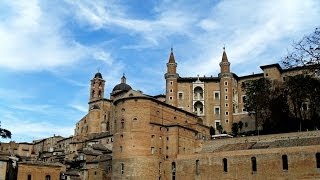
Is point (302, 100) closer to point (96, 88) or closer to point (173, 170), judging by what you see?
point (173, 170)

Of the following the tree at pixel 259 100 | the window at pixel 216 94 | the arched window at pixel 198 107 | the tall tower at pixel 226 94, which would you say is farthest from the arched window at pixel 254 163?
the arched window at pixel 198 107

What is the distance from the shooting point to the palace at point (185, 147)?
157 feet

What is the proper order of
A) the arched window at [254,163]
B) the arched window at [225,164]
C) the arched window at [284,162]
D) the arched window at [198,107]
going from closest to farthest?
1. the arched window at [284,162]
2. the arched window at [254,163]
3. the arched window at [225,164]
4. the arched window at [198,107]

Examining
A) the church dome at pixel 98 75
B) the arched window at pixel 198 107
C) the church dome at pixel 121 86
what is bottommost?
the arched window at pixel 198 107

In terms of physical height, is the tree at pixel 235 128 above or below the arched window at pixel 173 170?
above

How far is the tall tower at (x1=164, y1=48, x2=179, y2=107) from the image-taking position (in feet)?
271

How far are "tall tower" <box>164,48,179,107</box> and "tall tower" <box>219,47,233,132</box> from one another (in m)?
9.00

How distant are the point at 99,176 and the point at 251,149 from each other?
23.5m

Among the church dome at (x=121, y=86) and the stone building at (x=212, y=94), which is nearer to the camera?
the stone building at (x=212, y=94)

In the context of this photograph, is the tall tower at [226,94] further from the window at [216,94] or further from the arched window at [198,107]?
the arched window at [198,107]

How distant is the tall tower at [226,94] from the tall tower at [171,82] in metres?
9.00

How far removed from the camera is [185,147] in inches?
2329

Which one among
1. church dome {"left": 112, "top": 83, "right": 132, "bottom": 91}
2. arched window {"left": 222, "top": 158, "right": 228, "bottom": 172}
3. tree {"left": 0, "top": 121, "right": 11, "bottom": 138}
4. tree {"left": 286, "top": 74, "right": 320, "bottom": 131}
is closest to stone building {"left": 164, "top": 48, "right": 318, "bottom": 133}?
tree {"left": 286, "top": 74, "right": 320, "bottom": 131}

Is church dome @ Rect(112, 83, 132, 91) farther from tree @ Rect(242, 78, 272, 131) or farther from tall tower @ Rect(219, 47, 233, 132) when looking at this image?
tree @ Rect(242, 78, 272, 131)
